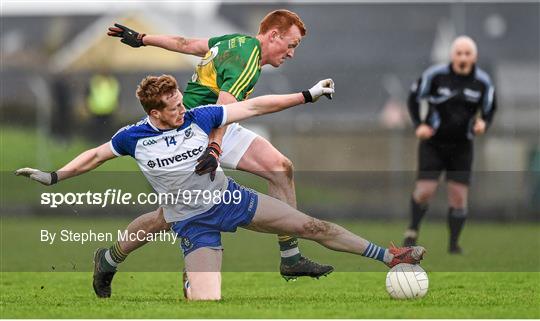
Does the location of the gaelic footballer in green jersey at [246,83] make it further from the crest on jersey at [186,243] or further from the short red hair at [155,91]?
the short red hair at [155,91]

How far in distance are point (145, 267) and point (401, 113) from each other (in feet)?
46.3

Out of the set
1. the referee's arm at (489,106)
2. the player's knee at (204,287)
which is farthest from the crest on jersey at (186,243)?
the referee's arm at (489,106)

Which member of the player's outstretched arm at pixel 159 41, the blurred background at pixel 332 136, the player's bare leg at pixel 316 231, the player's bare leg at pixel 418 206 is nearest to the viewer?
the player's bare leg at pixel 316 231

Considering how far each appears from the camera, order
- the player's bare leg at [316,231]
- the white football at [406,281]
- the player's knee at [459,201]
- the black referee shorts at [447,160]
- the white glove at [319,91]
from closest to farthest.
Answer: the white glove at [319,91], the white football at [406,281], the player's bare leg at [316,231], the black referee shorts at [447,160], the player's knee at [459,201]

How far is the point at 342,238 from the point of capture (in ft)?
34.1

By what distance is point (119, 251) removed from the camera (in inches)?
423

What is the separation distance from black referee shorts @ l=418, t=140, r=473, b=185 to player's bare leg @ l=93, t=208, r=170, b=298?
6.12m

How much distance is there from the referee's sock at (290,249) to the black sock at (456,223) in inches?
207

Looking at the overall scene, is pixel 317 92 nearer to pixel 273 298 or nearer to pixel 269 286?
pixel 273 298

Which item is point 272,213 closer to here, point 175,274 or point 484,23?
point 175,274

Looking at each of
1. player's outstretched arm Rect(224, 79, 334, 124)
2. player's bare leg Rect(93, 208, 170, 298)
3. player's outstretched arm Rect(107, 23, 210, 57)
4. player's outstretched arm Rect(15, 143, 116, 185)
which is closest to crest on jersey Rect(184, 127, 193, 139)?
player's outstretched arm Rect(224, 79, 334, 124)

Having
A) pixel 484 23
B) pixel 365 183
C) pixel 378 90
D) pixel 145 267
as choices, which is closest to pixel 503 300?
pixel 145 267

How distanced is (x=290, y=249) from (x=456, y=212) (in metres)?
5.50

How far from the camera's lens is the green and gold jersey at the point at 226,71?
10742 mm
